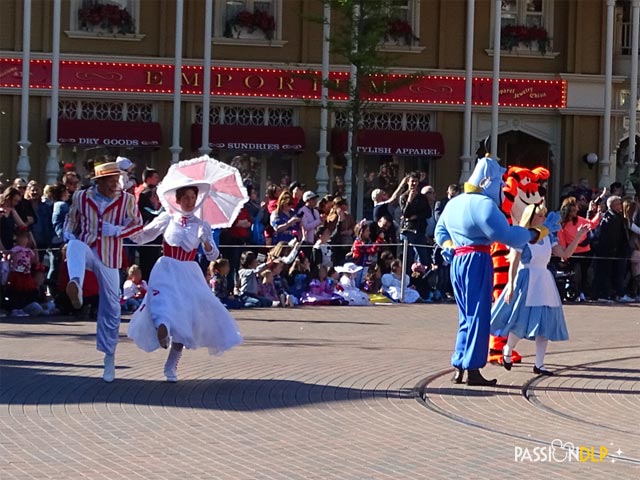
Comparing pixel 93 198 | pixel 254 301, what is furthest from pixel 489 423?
pixel 254 301

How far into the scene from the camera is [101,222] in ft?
36.8

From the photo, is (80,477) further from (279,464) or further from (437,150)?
(437,150)

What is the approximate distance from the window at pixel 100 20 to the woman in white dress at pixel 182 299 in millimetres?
18035

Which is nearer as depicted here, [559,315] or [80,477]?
[80,477]

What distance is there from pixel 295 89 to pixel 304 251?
34.8 ft

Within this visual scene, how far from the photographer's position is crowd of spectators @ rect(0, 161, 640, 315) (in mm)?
16703

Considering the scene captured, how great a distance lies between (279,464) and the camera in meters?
8.05

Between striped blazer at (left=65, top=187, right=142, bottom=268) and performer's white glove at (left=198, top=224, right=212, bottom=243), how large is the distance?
0.55 meters

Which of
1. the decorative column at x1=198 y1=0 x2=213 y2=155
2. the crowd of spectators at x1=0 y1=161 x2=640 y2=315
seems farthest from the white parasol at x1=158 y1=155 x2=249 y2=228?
the decorative column at x1=198 y1=0 x2=213 y2=155

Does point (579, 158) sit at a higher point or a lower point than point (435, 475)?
higher

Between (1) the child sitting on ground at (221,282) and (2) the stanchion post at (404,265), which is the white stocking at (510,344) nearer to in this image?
(1) the child sitting on ground at (221,282)

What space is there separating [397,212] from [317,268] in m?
2.75

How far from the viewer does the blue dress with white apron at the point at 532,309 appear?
39.5 ft

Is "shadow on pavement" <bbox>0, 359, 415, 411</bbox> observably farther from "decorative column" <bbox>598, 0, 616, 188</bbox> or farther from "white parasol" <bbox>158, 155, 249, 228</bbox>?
"decorative column" <bbox>598, 0, 616, 188</bbox>
